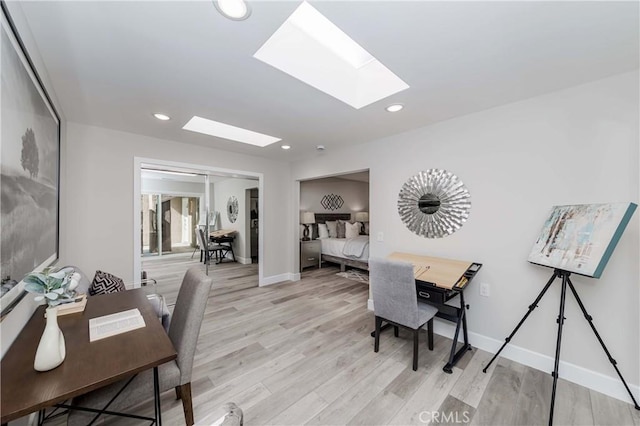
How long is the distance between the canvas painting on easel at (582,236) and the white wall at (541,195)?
0.94 ft

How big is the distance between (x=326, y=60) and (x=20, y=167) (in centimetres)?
200

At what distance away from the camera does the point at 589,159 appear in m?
1.96

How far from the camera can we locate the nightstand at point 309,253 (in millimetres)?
5695

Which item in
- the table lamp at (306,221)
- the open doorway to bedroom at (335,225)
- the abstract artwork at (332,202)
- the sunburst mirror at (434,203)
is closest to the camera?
the sunburst mirror at (434,203)

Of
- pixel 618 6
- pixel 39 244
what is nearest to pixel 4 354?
pixel 39 244

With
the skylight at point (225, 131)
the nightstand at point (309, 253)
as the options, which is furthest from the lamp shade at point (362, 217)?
the skylight at point (225, 131)

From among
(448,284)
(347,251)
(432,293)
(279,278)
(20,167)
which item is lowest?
(279,278)

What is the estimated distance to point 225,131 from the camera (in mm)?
3469

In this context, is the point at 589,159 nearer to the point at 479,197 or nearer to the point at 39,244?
the point at 479,197

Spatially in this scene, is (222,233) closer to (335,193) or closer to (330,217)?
(330,217)

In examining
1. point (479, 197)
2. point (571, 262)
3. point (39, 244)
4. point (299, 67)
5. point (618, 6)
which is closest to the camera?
point (618, 6)

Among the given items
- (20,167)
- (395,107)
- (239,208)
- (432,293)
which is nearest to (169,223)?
(239,208)

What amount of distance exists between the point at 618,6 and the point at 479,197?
1.57m

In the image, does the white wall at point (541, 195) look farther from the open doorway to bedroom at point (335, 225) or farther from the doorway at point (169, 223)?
the doorway at point (169, 223)
